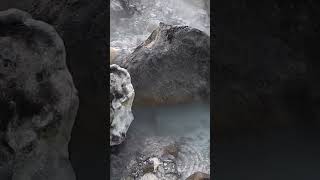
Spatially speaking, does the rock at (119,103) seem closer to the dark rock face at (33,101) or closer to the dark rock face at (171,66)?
the dark rock face at (171,66)

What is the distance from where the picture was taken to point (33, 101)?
107 inches

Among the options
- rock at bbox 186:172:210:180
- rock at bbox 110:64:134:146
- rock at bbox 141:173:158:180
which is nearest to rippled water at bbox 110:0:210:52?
rock at bbox 110:64:134:146

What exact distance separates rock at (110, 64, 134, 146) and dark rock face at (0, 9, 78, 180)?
22.2 inches

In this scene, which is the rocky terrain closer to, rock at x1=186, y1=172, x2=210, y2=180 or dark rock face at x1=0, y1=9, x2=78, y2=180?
dark rock face at x1=0, y1=9, x2=78, y2=180

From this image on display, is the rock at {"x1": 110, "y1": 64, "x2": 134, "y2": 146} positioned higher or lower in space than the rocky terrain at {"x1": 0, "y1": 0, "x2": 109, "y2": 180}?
lower

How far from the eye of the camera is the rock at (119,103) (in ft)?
10.9

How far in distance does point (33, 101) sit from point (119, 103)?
78 centimetres

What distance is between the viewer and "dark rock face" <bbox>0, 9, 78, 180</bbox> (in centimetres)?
270

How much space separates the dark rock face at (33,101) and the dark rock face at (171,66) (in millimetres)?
821

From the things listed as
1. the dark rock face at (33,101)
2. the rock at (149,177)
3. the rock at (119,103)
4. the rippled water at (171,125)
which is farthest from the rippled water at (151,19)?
the rock at (149,177)
